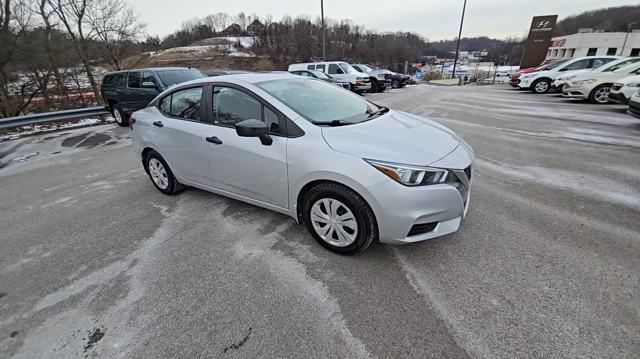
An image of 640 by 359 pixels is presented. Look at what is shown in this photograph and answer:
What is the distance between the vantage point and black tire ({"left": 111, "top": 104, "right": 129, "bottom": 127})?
32.0ft

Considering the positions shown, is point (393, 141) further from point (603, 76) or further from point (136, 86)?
point (603, 76)

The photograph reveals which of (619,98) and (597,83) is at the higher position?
(597,83)

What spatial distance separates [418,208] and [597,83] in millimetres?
12098

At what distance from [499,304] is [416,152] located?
1265 mm

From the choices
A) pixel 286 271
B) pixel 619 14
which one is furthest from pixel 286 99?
pixel 619 14

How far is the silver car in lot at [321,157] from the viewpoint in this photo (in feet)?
7.87

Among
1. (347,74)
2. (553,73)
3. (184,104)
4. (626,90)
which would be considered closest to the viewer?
(184,104)

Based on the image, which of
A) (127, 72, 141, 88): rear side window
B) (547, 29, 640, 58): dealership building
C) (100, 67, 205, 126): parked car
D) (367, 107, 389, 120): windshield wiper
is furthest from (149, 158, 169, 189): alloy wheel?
(547, 29, 640, 58): dealership building

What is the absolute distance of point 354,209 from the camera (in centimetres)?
→ 253

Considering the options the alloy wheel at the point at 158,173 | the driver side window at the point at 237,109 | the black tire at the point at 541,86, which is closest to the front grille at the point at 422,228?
the driver side window at the point at 237,109

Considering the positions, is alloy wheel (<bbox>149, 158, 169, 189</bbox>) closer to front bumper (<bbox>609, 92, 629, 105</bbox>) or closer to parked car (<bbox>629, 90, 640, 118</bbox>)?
parked car (<bbox>629, 90, 640, 118</bbox>)

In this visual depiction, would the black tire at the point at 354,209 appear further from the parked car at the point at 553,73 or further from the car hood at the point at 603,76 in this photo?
the parked car at the point at 553,73

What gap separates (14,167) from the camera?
6.26 metres

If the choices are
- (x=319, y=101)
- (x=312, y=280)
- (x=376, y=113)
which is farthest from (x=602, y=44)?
(x=312, y=280)
